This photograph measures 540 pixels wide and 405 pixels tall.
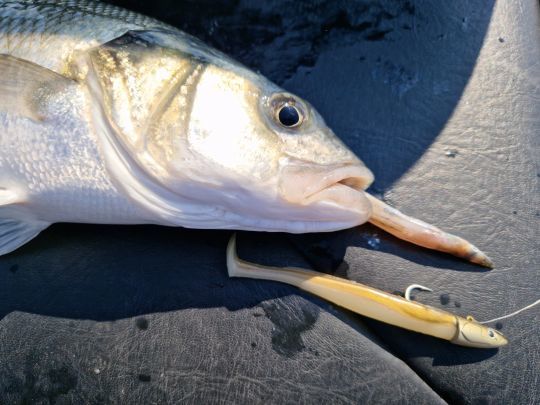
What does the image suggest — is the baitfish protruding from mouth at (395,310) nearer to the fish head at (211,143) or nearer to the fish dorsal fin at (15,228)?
the fish head at (211,143)

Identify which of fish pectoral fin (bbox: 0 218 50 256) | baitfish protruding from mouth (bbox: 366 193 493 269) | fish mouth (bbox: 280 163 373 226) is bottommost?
fish pectoral fin (bbox: 0 218 50 256)

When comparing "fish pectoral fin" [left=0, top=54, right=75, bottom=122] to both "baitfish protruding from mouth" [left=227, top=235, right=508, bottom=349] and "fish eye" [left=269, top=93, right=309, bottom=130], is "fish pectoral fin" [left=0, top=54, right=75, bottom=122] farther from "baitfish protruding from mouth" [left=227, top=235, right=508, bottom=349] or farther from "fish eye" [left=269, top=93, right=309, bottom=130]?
"baitfish protruding from mouth" [left=227, top=235, right=508, bottom=349]

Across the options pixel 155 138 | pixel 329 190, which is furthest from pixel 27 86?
pixel 329 190

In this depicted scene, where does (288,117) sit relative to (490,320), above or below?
above

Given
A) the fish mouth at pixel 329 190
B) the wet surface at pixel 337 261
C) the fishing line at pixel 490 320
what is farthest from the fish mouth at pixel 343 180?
the fishing line at pixel 490 320

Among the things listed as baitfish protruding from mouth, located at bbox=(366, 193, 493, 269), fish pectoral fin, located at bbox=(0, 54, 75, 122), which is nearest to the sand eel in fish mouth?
fish pectoral fin, located at bbox=(0, 54, 75, 122)

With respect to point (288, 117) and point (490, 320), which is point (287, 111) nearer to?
point (288, 117)

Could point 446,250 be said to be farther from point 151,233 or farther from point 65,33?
point 65,33
